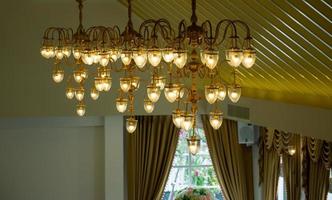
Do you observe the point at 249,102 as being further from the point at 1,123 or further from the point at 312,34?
the point at 1,123

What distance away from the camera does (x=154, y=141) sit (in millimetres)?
12758

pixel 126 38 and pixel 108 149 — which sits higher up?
pixel 126 38

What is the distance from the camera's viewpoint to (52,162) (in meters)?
12.5

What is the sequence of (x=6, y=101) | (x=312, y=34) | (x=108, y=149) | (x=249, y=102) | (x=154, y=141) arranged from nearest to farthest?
(x=312, y=34) → (x=249, y=102) → (x=6, y=101) → (x=108, y=149) → (x=154, y=141)

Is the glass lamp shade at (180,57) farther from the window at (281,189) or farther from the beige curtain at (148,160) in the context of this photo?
the beige curtain at (148,160)

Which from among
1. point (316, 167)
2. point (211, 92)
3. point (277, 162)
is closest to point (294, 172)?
point (316, 167)


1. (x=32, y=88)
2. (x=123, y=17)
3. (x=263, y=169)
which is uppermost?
(x=123, y=17)

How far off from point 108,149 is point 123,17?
2.63 metres

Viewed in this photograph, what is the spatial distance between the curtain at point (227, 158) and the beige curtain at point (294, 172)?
1.94 meters

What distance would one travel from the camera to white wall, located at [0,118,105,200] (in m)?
12.4

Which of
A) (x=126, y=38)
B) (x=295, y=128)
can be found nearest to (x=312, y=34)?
(x=126, y=38)

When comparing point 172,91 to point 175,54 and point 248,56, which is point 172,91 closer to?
point 175,54

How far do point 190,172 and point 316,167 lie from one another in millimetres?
3835

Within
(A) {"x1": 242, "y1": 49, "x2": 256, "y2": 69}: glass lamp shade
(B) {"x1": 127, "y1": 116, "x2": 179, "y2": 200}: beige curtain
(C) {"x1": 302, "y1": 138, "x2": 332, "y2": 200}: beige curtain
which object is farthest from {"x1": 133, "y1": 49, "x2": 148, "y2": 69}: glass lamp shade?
(B) {"x1": 127, "y1": 116, "x2": 179, "y2": 200}: beige curtain
